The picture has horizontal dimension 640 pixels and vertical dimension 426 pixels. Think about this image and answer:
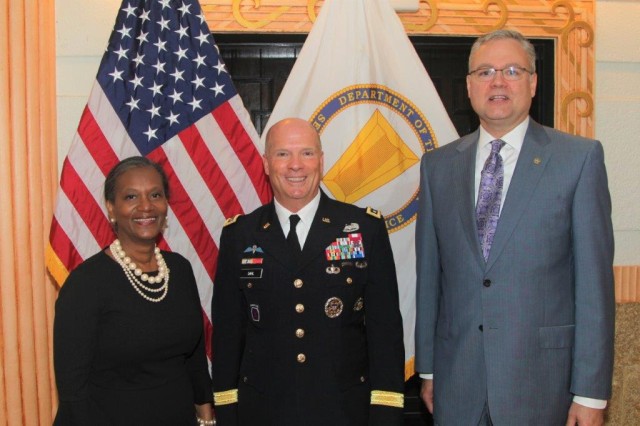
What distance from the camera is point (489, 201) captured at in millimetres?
2031

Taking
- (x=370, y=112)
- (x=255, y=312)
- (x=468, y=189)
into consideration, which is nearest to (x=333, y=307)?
(x=255, y=312)

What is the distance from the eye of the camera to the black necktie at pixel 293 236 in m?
2.15

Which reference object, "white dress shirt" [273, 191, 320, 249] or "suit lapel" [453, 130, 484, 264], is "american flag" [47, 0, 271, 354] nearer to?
"white dress shirt" [273, 191, 320, 249]

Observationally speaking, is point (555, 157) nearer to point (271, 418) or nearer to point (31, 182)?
point (271, 418)

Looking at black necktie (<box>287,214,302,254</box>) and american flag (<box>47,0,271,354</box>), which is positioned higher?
american flag (<box>47,0,271,354</box>)

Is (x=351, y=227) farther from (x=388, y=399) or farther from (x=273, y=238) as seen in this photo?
(x=388, y=399)

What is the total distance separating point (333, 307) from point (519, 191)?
70cm

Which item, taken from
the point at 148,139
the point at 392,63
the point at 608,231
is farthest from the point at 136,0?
the point at 608,231

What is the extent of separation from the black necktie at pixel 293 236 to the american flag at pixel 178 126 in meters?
0.75

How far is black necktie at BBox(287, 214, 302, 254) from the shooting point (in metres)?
2.15

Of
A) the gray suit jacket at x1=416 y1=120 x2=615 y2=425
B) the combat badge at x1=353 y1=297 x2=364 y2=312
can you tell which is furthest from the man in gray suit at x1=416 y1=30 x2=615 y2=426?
the combat badge at x1=353 y1=297 x2=364 y2=312

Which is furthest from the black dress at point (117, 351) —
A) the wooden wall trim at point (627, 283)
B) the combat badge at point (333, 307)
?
the wooden wall trim at point (627, 283)

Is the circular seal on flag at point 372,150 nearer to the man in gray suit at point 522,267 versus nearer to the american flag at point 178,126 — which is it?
the american flag at point 178,126

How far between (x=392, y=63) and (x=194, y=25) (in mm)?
929
